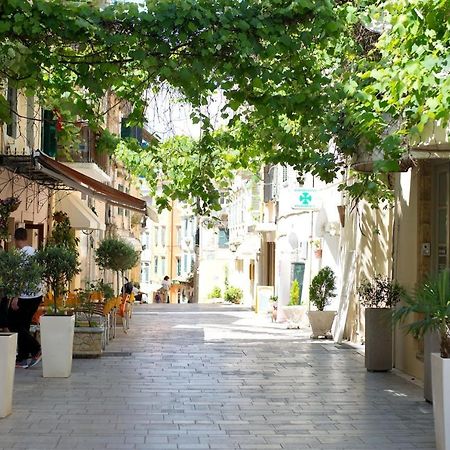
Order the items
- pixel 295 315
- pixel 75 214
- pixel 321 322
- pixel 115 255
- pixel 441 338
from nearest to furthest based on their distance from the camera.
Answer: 1. pixel 441 338
2. pixel 321 322
3. pixel 115 255
4. pixel 75 214
5. pixel 295 315

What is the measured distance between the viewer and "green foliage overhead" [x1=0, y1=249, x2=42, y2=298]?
12375mm

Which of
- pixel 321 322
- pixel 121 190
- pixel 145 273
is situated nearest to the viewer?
pixel 321 322

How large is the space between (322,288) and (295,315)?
179 inches

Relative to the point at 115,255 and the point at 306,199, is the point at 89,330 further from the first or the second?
the point at 306,199

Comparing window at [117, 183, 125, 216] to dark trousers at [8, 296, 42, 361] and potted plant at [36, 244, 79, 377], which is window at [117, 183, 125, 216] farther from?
potted plant at [36, 244, 79, 377]

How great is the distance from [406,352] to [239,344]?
208 inches

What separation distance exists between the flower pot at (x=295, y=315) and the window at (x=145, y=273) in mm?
55495

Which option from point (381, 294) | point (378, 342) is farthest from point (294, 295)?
point (378, 342)

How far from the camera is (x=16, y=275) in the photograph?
12.4 meters

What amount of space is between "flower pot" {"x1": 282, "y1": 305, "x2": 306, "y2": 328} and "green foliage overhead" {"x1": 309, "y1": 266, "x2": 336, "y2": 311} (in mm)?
4129

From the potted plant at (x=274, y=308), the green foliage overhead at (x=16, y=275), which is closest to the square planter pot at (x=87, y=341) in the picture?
the green foliage overhead at (x=16, y=275)

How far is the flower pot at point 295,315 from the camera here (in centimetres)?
2550

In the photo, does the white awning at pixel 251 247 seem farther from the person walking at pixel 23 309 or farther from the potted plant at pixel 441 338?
the potted plant at pixel 441 338

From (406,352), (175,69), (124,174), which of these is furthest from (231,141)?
(124,174)
